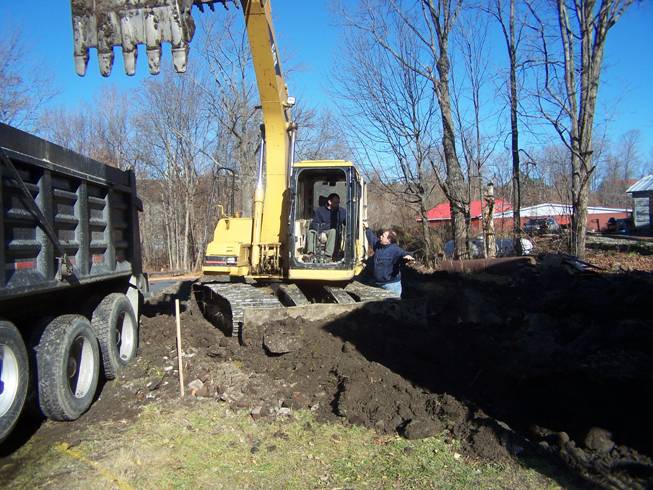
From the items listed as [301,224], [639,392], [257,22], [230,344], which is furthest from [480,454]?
[257,22]

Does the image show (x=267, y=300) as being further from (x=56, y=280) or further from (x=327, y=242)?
(x=56, y=280)

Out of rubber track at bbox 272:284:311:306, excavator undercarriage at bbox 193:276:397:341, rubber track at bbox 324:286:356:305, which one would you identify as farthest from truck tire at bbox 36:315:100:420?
rubber track at bbox 324:286:356:305

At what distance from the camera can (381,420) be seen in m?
4.88

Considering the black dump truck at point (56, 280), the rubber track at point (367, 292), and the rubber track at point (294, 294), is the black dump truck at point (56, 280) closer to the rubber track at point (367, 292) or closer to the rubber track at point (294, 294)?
the rubber track at point (294, 294)

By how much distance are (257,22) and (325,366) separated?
484 cm

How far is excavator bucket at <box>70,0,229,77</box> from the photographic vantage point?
19.4 feet

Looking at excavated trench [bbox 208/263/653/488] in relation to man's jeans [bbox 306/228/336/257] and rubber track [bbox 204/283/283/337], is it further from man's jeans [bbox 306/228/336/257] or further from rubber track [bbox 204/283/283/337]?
man's jeans [bbox 306/228/336/257]

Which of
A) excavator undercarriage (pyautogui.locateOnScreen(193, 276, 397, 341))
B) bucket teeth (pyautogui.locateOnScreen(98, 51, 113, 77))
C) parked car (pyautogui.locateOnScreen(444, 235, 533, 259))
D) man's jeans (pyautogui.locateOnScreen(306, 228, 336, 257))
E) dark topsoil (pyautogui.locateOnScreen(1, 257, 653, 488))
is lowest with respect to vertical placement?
dark topsoil (pyautogui.locateOnScreen(1, 257, 653, 488))

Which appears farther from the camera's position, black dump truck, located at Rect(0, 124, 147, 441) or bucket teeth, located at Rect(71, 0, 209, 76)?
bucket teeth, located at Rect(71, 0, 209, 76)

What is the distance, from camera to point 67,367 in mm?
4980

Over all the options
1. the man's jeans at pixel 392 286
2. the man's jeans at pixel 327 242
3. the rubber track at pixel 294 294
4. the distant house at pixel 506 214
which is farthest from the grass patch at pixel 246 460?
the distant house at pixel 506 214

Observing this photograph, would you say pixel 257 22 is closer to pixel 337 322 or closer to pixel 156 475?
pixel 337 322

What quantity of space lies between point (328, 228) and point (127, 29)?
14.4ft

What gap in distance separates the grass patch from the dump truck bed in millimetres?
1334
